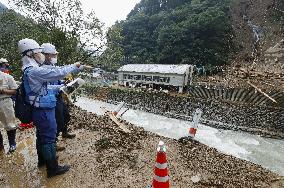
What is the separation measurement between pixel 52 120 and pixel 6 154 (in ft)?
6.75

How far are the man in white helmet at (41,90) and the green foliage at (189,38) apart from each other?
117 ft

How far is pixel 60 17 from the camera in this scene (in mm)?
15281

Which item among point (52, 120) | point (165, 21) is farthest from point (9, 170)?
point (165, 21)

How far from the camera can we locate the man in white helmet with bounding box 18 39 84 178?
13.2 feet

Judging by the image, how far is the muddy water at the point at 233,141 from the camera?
15.5 m

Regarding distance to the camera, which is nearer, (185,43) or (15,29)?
(15,29)

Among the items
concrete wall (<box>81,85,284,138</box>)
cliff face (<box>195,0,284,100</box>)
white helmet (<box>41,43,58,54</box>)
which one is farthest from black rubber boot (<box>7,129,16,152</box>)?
cliff face (<box>195,0,284,100</box>)

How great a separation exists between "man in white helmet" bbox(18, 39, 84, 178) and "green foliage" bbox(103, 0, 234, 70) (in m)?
35.8

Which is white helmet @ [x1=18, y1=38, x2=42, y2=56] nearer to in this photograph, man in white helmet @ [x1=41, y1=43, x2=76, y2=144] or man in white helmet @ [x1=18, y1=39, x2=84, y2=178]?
man in white helmet @ [x1=18, y1=39, x2=84, y2=178]

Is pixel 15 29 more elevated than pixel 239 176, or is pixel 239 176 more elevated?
pixel 15 29

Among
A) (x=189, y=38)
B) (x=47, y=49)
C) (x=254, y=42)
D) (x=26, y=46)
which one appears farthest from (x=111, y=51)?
(x=254, y=42)

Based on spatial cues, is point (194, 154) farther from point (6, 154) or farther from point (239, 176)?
point (6, 154)

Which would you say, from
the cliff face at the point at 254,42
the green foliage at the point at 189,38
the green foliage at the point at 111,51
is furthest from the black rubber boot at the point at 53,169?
the green foliage at the point at 189,38

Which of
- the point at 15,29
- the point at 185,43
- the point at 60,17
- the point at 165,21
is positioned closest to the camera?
the point at 60,17
